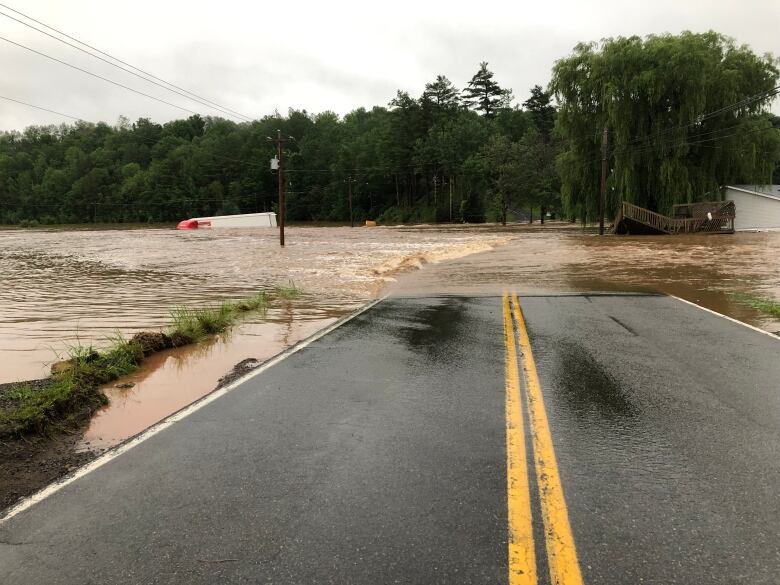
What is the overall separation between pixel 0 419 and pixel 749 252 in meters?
27.1

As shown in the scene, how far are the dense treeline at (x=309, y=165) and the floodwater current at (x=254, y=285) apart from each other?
2055 inches

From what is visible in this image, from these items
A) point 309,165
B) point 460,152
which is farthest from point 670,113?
point 309,165

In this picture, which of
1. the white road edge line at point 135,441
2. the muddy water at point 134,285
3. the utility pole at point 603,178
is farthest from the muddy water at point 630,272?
the utility pole at point 603,178

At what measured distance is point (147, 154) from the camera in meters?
137

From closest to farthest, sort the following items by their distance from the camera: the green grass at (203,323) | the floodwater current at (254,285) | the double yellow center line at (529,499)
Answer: the double yellow center line at (529,499) → the floodwater current at (254,285) → the green grass at (203,323)

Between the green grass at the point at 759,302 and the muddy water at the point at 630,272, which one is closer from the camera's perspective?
the green grass at the point at 759,302

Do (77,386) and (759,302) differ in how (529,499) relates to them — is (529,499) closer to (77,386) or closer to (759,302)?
(77,386)

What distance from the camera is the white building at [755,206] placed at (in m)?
40.9

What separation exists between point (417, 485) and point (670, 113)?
42.1 metres

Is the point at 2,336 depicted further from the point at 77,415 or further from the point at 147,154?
the point at 147,154

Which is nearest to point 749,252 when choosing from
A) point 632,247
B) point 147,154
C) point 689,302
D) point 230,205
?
point 632,247

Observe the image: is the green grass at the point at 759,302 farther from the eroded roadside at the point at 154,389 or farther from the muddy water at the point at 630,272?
the eroded roadside at the point at 154,389

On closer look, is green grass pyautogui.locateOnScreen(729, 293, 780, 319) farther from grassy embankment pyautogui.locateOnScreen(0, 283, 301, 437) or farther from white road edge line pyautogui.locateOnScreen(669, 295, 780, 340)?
grassy embankment pyautogui.locateOnScreen(0, 283, 301, 437)

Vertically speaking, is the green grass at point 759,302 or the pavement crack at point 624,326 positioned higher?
the green grass at point 759,302
